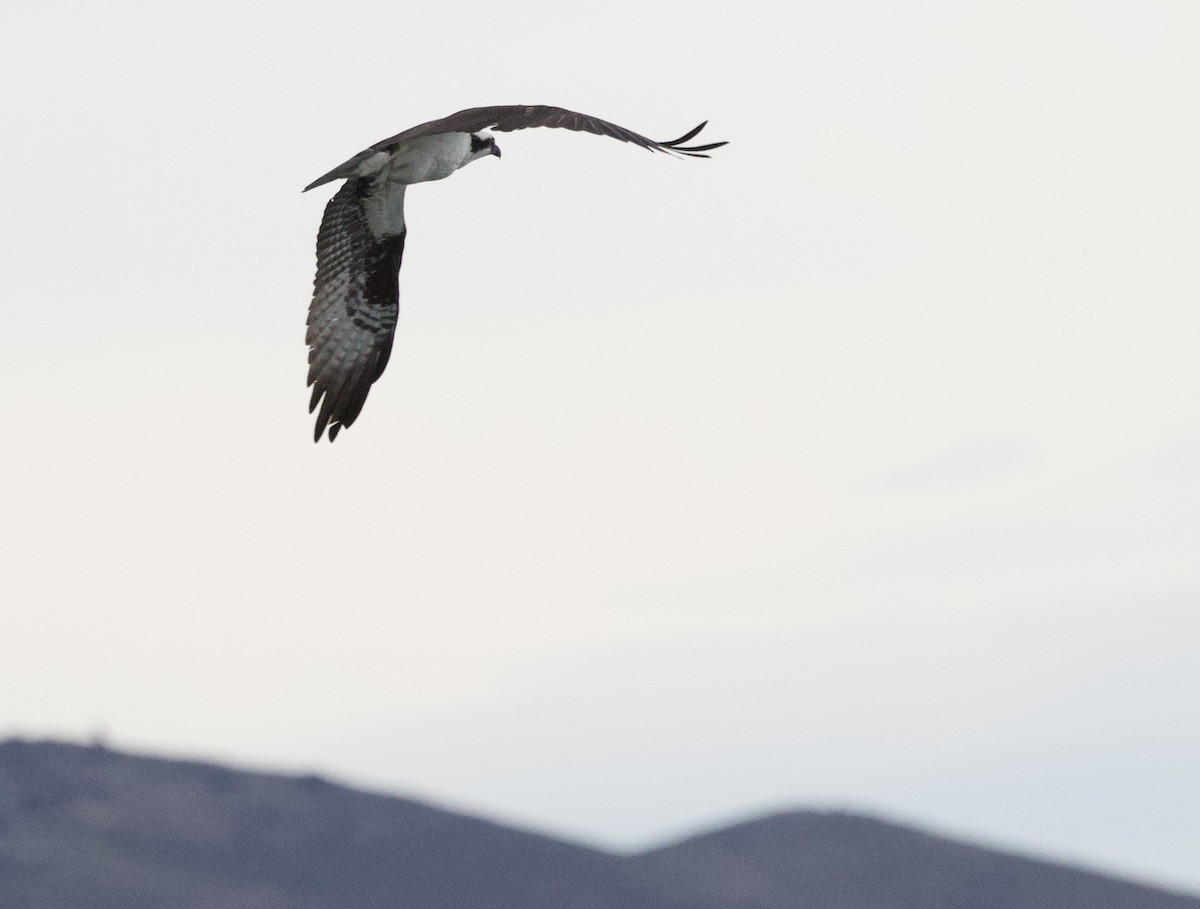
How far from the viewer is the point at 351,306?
56.1 ft

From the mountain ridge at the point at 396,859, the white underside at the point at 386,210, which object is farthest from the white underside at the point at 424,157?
Result: the mountain ridge at the point at 396,859

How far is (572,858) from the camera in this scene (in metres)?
82.6

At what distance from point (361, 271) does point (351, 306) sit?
0.31 meters

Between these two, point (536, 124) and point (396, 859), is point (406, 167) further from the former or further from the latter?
point (396, 859)

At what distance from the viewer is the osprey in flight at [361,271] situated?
16438 mm

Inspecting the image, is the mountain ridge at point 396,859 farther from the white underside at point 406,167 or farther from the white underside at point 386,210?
the white underside at point 406,167

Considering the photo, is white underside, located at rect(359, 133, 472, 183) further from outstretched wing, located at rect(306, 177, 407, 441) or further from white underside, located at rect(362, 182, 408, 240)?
outstretched wing, located at rect(306, 177, 407, 441)

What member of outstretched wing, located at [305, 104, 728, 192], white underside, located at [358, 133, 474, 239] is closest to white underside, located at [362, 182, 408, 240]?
white underside, located at [358, 133, 474, 239]

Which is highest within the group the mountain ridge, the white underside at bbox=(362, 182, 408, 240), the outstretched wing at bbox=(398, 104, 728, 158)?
the mountain ridge

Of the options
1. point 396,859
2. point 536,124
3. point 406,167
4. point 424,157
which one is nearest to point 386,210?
point 406,167

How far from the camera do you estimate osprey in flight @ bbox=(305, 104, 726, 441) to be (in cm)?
1644

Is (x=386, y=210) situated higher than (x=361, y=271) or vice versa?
(x=386, y=210)

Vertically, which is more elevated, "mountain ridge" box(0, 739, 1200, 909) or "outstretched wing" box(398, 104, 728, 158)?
"mountain ridge" box(0, 739, 1200, 909)

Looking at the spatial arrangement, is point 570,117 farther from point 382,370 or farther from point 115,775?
point 115,775
